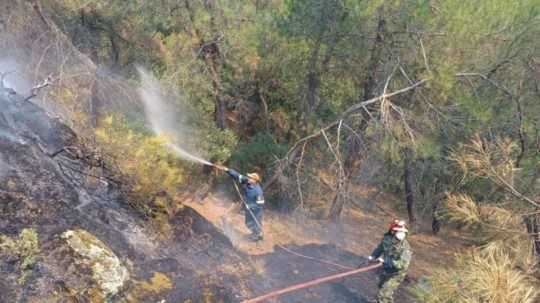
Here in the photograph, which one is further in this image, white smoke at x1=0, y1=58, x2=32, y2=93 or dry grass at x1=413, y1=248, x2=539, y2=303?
white smoke at x1=0, y1=58, x2=32, y2=93

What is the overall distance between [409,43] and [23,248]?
27.6 ft

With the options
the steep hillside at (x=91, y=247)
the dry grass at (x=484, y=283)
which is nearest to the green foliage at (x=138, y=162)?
the steep hillside at (x=91, y=247)

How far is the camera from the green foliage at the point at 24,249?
538cm

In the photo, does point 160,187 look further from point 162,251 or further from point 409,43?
point 409,43

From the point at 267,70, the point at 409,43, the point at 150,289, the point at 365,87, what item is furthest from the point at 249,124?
the point at 150,289

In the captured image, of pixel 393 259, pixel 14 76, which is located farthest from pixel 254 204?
pixel 14 76

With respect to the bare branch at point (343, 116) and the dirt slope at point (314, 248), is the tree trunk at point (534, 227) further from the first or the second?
the bare branch at point (343, 116)

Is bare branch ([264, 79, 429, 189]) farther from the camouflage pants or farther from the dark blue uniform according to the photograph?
the camouflage pants

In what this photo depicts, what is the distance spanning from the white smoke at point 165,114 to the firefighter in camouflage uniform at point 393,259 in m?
5.18

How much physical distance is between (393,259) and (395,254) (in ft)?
0.32

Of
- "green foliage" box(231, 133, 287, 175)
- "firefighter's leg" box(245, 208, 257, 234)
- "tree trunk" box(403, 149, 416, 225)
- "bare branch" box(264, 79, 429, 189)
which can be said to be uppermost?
"bare branch" box(264, 79, 429, 189)

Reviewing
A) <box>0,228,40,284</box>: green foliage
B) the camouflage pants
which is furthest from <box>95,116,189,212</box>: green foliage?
the camouflage pants

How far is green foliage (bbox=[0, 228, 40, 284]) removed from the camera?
5.38m

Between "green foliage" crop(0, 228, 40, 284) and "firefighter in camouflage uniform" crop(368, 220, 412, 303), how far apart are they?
18.1 feet
